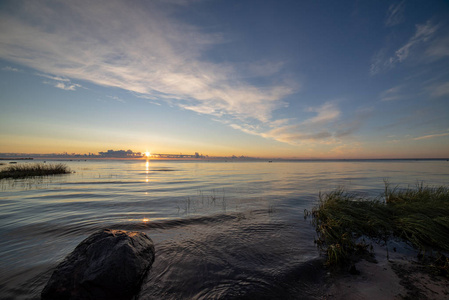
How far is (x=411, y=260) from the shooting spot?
21.3 feet

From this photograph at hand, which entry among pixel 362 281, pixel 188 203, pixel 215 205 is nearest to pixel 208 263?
pixel 362 281

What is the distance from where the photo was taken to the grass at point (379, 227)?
283 inches

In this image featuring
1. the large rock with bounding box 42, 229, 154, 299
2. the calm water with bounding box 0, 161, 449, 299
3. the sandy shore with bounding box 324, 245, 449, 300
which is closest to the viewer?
the sandy shore with bounding box 324, 245, 449, 300

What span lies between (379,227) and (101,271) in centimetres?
1145

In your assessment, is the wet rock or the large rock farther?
the wet rock

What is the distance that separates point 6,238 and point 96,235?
7.69m

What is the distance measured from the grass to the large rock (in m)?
6.21

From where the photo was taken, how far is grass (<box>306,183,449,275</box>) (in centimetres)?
718

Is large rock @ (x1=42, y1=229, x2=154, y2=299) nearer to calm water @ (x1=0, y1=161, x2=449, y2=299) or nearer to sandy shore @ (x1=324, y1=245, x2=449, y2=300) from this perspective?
calm water @ (x1=0, y1=161, x2=449, y2=299)

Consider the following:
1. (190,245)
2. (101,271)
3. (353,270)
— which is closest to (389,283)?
(353,270)

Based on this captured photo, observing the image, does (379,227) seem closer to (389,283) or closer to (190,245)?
(389,283)

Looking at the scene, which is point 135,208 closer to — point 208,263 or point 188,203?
point 188,203

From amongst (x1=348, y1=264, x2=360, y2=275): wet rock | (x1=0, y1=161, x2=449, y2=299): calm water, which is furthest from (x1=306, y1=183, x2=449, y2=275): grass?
(x1=0, y1=161, x2=449, y2=299): calm water

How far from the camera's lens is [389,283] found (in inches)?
208
